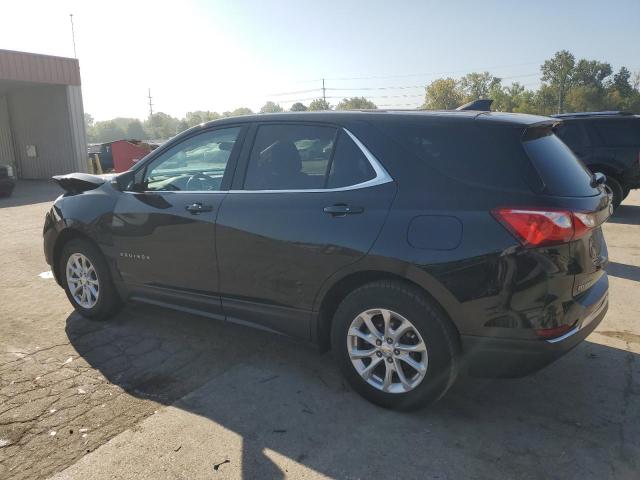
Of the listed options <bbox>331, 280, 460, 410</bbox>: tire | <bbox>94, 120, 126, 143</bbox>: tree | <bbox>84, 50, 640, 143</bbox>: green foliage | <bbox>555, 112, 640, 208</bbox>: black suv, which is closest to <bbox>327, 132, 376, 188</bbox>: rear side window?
<bbox>331, 280, 460, 410</bbox>: tire

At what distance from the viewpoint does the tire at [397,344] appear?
2936 mm

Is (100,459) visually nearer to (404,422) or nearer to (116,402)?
(116,402)

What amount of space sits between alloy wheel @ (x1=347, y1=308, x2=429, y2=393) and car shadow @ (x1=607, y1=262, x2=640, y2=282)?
4.04 m

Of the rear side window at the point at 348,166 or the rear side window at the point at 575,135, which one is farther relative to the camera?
the rear side window at the point at 575,135

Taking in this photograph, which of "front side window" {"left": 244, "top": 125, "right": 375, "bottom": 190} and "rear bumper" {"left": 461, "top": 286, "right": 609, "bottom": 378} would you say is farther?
"front side window" {"left": 244, "top": 125, "right": 375, "bottom": 190}

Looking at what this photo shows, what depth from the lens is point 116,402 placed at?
335cm

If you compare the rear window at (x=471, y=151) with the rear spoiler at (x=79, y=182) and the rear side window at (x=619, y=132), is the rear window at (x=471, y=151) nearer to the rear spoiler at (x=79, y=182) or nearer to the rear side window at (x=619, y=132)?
the rear spoiler at (x=79, y=182)

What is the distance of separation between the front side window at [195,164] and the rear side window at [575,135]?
7931mm

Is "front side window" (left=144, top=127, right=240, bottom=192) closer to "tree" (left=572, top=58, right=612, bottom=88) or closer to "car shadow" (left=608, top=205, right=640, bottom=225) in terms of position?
"car shadow" (left=608, top=205, right=640, bottom=225)

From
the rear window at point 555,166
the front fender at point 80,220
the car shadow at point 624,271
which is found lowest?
the car shadow at point 624,271

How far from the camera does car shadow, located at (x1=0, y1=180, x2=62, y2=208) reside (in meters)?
14.3

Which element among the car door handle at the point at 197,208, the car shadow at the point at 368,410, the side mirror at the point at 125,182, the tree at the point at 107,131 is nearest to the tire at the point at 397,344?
the car shadow at the point at 368,410

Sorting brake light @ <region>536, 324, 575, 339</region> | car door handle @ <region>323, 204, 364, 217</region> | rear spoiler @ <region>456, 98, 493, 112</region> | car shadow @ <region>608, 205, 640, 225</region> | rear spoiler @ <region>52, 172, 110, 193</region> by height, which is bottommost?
car shadow @ <region>608, 205, 640, 225</region>

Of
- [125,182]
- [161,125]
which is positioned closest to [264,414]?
[125,182]
